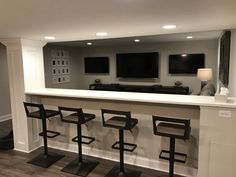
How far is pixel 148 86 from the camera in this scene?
704 cm

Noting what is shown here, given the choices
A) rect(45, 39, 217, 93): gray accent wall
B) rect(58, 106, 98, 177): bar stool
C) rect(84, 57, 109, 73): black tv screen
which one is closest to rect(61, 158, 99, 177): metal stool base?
rect(58, 106, 98, 177): bar stool

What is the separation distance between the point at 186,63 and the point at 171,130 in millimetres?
4803

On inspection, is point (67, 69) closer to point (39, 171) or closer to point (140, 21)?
point (39, 171)

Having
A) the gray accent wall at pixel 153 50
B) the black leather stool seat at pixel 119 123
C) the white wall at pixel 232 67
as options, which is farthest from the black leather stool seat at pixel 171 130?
the gray accent wall at pixel 153 50

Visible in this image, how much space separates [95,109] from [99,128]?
340 millimetres

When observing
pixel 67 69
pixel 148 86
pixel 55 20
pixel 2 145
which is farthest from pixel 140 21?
pixel 67 69

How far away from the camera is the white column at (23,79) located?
11.1ft

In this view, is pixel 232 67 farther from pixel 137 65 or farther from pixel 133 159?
pixel 137 65

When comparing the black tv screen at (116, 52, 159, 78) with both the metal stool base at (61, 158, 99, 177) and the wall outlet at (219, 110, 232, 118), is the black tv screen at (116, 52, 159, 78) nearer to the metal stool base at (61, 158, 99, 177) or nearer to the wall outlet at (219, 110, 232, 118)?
the metal stool base at (61, 158, 99, 177)

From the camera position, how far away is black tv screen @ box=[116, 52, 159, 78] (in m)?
7.06

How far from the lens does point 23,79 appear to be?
3430 millimetres

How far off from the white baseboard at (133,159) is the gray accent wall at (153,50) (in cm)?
367

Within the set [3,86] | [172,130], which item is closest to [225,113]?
[172,130]

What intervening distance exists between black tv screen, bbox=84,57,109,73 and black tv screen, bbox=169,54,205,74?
259cm
